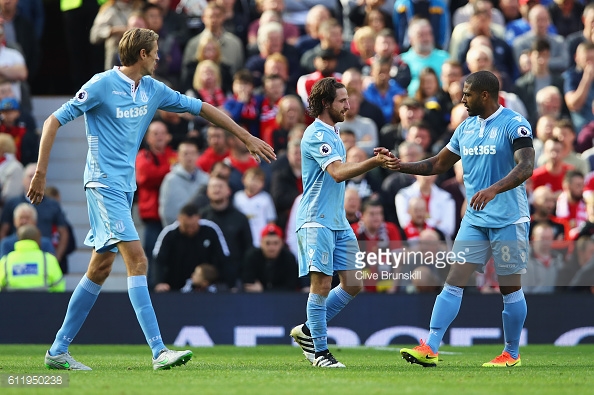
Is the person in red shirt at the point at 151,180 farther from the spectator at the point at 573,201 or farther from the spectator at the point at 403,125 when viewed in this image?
the spectator at the point at 573,201

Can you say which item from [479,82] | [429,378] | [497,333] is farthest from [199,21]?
[429,378]

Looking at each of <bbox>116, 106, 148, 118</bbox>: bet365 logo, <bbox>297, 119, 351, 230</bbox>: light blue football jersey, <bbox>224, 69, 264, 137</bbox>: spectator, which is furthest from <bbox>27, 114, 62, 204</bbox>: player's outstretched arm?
<bbox>224, 69, 264, 137</bbox>: spectator

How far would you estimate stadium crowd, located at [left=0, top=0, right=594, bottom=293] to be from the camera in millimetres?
14055

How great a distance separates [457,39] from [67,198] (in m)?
6.52

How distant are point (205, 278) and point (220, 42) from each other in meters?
4.95

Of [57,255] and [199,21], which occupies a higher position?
[199,21]

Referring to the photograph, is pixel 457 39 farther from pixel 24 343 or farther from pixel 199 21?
pixel 24 343

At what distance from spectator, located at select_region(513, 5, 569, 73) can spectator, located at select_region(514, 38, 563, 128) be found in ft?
1.73

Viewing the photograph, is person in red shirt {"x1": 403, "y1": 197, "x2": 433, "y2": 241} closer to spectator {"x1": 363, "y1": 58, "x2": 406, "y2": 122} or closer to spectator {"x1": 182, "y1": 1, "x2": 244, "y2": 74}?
spectator {"x1": 363, "y1": 58, "x2": 406, "y2": 122}

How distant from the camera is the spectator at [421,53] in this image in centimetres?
1694

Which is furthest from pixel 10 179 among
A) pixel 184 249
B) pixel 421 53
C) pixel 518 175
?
pixel 518 175

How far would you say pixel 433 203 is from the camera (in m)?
14.6

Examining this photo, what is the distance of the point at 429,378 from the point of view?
27.3 ft

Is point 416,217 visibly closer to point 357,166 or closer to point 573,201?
point 573,201
